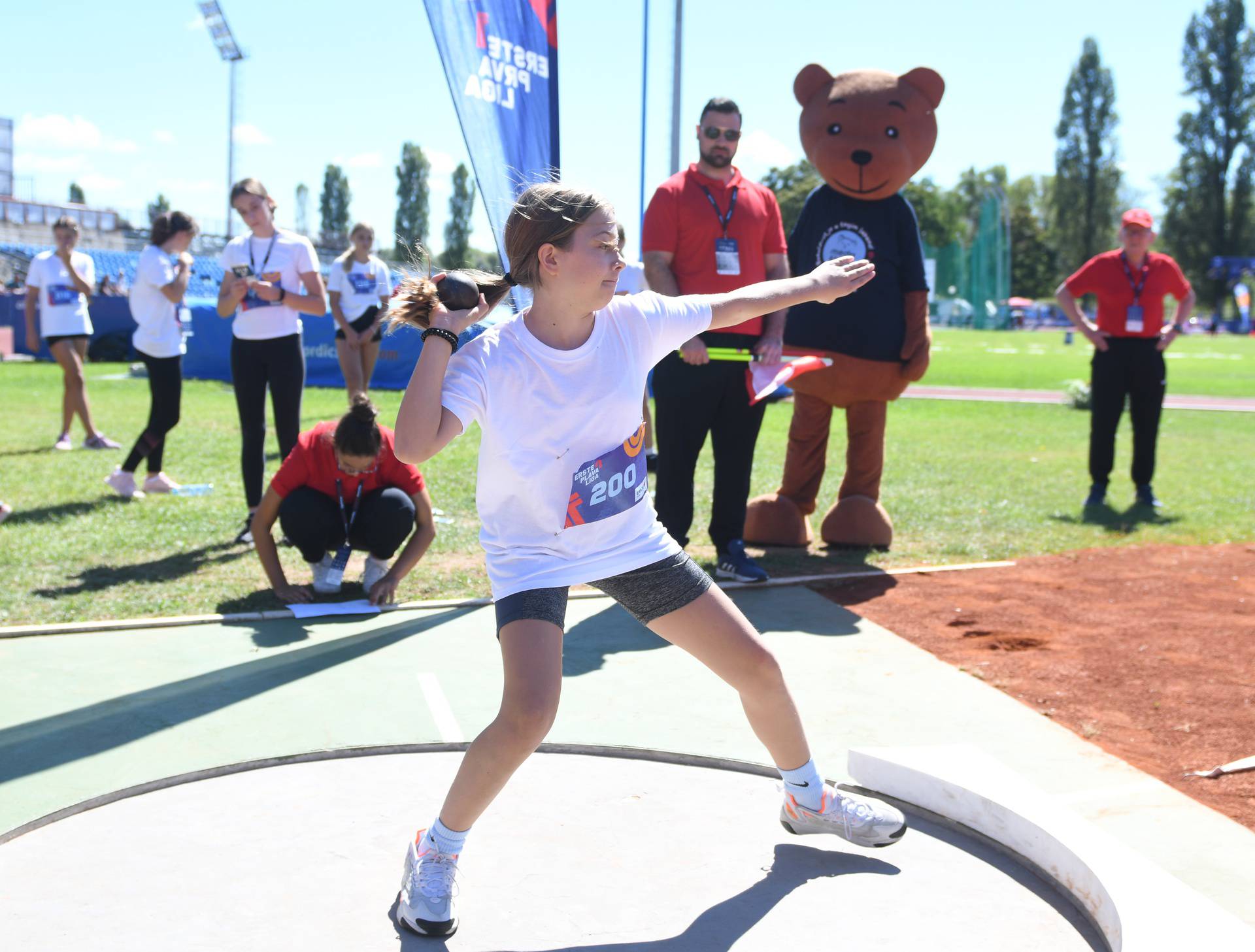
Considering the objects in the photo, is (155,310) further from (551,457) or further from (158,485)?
(551,457)

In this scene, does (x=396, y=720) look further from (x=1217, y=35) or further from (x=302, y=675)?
(x=1217, y=35)

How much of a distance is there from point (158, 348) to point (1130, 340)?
7.31 metres

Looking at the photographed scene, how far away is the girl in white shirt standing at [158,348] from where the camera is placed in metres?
8.47

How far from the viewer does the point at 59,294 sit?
1109 cm

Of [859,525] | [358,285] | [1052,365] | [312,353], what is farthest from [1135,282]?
[1052,365]

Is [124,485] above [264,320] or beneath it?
beneath

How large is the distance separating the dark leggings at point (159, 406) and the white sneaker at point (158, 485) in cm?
16

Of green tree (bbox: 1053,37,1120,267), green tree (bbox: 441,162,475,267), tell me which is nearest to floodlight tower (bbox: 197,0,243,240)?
green tree (bbox: 441,162,475,267)

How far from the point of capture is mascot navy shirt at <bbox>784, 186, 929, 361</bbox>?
6.99 metres

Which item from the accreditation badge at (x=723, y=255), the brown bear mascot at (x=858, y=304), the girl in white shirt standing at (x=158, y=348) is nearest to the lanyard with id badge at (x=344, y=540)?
the accreditation badge at (x=723, y=255)

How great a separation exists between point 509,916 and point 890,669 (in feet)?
8.21

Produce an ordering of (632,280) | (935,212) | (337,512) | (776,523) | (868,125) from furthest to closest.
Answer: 1. (935,212)
2. (632,280)
3. (776,523)
4. (868,125)
5. (337,512)

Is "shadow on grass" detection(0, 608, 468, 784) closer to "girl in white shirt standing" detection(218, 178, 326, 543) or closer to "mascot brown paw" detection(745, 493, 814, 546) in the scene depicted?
"girl in white shirt standing" detection(218, 178, 326, 543)

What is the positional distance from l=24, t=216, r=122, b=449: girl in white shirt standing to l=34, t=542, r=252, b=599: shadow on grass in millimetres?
4788
